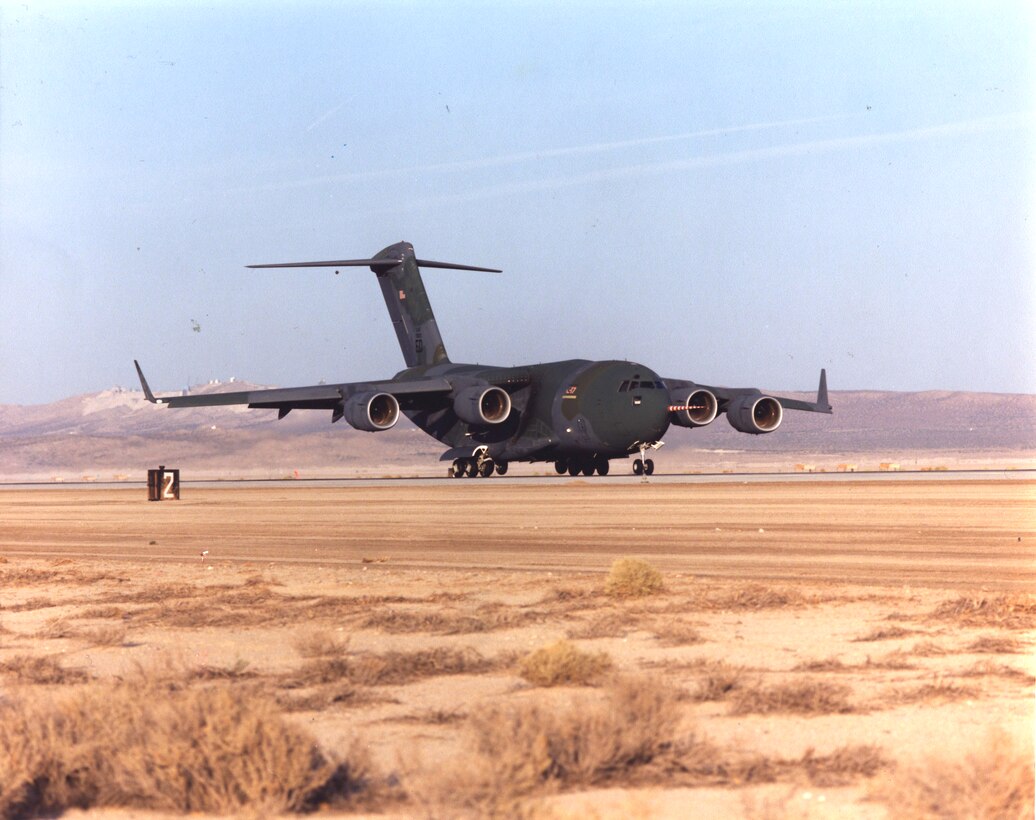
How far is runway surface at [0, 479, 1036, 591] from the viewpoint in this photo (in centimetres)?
1628

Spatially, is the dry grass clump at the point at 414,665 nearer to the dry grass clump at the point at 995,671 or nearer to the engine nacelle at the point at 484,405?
the dry grass clump at the point at 995,671

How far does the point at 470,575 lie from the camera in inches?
600

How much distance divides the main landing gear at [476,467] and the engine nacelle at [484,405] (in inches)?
139

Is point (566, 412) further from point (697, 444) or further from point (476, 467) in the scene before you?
point (697, 444)

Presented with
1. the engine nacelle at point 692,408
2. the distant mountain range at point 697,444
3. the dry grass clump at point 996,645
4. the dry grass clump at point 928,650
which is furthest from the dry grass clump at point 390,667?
the distant mountain range at point 697,444

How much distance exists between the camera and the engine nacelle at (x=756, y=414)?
4144cm

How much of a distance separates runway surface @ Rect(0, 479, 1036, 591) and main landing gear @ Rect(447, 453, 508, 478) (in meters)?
7.05

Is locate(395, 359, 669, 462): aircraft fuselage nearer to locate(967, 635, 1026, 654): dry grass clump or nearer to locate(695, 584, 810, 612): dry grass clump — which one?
locate(695, 584, 810, 612): dry grass clump

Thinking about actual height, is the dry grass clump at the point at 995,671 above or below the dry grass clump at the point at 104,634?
above

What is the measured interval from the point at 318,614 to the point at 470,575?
11.0ft

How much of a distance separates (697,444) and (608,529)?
312 ft

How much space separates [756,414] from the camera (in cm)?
4153

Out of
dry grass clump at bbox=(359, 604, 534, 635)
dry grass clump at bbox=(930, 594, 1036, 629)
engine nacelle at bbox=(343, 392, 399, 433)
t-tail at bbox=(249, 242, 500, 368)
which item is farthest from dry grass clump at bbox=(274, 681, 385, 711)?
t-tail at bbox=(249, 242, 500, 368)

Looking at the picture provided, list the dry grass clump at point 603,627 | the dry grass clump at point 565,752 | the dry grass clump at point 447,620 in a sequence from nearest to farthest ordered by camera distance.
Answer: the dry grass clump at point 565,752 < the dry grass clump at point 603,627 < the dry grass clump at point 447,620
